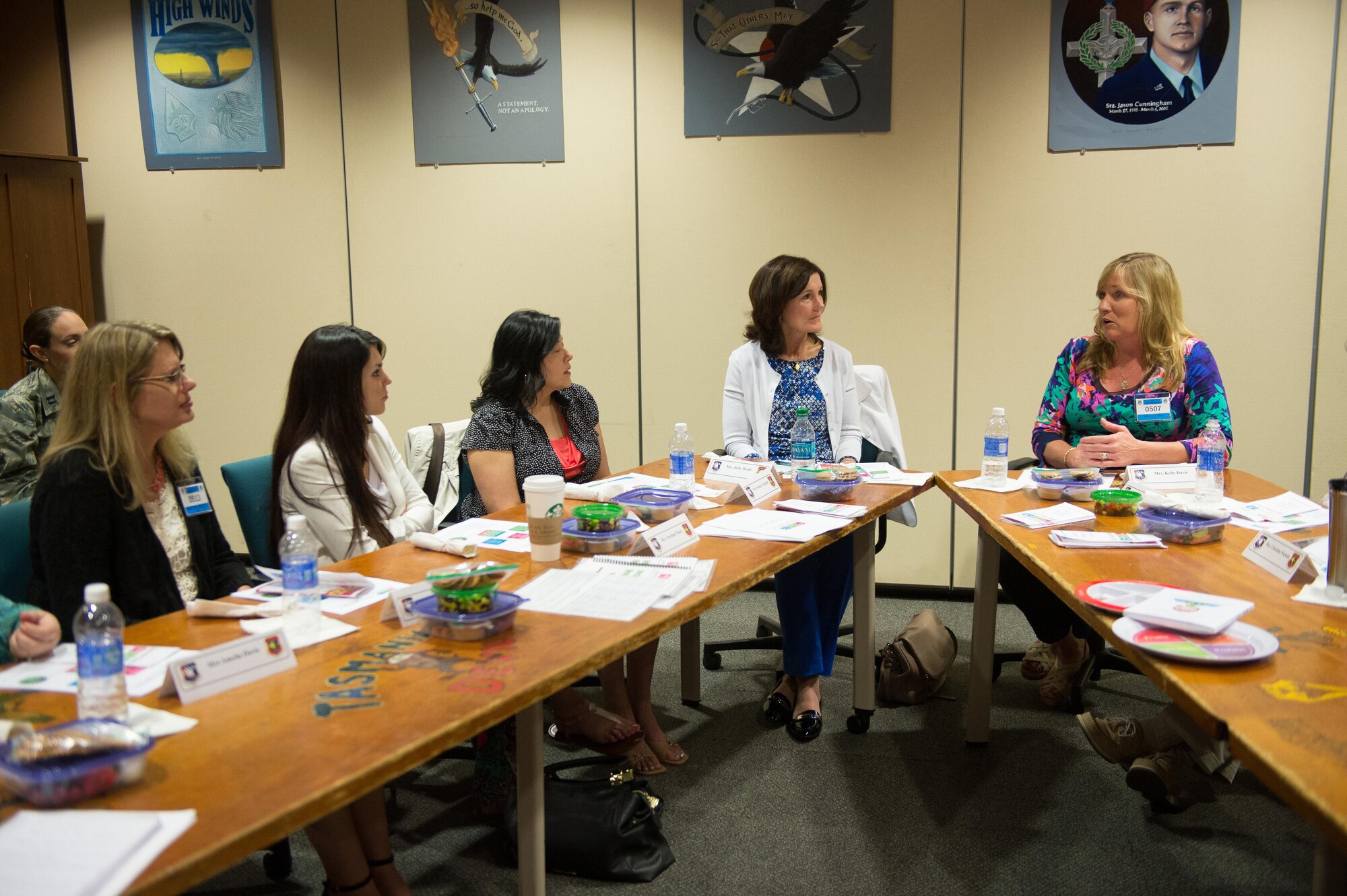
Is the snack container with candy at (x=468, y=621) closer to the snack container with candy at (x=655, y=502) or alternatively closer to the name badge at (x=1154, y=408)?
the snack container with candy at (x=655, y=502)

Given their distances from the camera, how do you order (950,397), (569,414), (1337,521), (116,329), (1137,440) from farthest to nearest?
(950,397), (569,414), (1137,440), (116,329), (1337,521)

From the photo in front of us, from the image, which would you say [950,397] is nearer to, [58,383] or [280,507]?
[280,507]

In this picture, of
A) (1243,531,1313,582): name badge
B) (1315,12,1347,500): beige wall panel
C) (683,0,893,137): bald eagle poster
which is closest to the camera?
(1243,531,1313,582): name badge

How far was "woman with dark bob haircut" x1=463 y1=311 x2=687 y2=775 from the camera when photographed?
8.77 feet

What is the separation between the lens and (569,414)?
304 cm

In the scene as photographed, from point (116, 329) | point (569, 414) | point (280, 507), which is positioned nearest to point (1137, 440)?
point (569, 414)

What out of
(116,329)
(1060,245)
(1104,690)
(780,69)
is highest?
(780,69)

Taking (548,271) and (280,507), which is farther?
(548,271)

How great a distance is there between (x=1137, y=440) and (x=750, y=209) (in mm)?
2072

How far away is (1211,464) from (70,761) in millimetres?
2640

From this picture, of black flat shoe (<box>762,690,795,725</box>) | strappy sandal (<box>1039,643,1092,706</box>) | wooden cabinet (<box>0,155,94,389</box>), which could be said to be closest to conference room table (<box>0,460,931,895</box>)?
black flat shoe (<box>762,690,795,725</box>)

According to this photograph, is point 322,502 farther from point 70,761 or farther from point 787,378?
point 787,378

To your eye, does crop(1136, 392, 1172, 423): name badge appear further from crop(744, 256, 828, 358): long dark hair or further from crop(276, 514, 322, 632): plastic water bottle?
crop(276, 514, 322, 632): plastic water bottle

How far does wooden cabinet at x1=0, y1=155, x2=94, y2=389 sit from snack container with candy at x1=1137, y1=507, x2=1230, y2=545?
16.2ft
